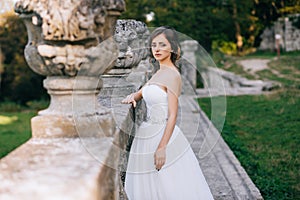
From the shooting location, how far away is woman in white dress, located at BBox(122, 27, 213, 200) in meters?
3.17

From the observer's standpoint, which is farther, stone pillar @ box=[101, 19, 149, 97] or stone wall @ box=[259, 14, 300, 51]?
stone wall @ box=[259, 14, 300, 51]

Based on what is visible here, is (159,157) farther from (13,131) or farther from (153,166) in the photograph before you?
(13,131)

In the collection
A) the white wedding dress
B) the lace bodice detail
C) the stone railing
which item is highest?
the stone railing

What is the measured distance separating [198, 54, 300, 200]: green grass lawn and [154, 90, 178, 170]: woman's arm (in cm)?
209

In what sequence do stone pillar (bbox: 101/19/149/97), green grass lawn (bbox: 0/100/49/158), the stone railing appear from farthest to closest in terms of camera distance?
green grass lawn (bbox: 0/100/49/158), stone pillar (bbox: 101/19/149/97), the stone railing

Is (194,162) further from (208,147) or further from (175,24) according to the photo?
(175,24)

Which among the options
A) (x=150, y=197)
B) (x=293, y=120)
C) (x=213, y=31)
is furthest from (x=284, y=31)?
(x=150, y=197)

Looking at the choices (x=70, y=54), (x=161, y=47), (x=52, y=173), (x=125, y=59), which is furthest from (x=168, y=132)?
(x=125, y=59)

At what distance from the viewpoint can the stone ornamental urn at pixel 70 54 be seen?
206cm

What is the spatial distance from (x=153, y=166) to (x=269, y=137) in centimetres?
478

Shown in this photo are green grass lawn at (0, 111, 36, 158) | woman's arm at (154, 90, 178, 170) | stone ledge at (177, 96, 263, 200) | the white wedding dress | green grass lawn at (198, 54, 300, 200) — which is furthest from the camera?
green grass lawn at (0, 111, 36, 158)

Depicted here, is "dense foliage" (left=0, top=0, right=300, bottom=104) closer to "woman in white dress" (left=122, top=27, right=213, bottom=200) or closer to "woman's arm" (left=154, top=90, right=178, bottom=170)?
"woman in white dress" (left=122, top=27, right=213, bottom=200)

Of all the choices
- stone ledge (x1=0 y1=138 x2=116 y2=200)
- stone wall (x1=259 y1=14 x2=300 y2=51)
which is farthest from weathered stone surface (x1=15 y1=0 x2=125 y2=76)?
stone wall (x1=259 y1=14 x2=300 y2=51)

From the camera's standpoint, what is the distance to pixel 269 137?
7645 millimetres
